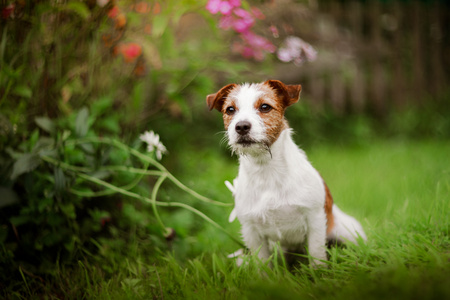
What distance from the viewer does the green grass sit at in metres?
1.64

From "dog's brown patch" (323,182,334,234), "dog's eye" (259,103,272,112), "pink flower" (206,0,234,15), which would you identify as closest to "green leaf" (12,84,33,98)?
"pink flower" (206,0,234,15)

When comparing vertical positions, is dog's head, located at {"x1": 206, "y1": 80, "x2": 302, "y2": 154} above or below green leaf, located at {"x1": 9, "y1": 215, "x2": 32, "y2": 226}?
above

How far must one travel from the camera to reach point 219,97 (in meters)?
2.38

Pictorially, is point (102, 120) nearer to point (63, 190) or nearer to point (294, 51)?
point (63, 190)

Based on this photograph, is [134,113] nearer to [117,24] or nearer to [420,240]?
[117,24]

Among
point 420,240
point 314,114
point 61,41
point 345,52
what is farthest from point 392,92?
point 61,41

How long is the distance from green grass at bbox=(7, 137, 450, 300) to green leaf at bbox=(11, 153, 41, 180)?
0.69 meters

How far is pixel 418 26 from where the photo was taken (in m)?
6.70

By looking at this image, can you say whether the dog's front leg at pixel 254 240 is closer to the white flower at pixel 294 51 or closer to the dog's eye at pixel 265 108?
the dog's eye at pixel 265 108

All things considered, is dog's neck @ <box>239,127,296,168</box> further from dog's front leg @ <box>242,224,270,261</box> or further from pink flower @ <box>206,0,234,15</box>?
pink flower @ <box>206,0,234,15</box>

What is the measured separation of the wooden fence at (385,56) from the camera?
6.57 metres

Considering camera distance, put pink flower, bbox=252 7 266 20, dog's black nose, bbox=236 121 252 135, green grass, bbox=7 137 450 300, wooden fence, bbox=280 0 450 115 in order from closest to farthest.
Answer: green grass, bbox=7 137 450 300
dog's black nose, bbox=236 121 252 135
pink flower, bbox=252 7 266 20
wooden fence, bbox=280 0 450 115

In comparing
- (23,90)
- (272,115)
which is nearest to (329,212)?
(272,115)

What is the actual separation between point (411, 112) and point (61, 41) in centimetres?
566
